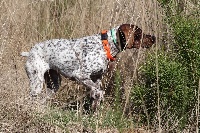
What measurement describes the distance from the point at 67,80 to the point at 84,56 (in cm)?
76

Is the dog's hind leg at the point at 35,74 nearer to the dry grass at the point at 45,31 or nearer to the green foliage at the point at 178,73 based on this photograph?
the dry grass at the point at 45,31

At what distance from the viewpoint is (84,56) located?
4.83 metres

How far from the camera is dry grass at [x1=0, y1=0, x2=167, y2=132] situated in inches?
143

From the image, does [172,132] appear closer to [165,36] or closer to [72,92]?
[165,36]

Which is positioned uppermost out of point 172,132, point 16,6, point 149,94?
point 16,6

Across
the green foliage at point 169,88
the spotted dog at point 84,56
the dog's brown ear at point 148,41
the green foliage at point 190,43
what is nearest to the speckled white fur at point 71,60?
the spotted dog at point 84,56

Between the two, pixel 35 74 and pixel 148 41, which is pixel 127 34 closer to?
pixel 148 41

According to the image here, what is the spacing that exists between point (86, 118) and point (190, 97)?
92 cm

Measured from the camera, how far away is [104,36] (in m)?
4.88

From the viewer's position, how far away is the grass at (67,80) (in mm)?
3541

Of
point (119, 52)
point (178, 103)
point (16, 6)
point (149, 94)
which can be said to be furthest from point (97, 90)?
point (16, 6)

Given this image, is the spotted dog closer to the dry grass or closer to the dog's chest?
the dog's chest

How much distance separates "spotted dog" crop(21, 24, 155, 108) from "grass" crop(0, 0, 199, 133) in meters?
0.13

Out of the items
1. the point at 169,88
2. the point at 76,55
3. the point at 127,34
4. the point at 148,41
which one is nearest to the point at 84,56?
the point at 76,55
